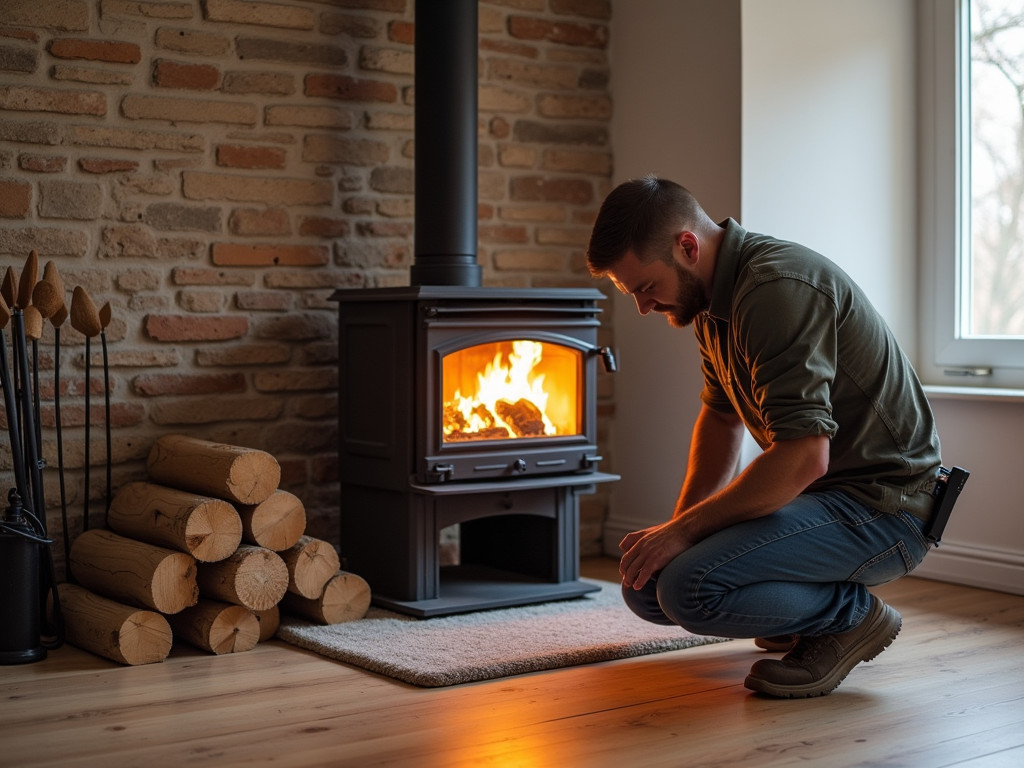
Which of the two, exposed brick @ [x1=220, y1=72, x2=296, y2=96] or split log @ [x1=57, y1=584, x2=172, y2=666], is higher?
exposed brick @ [x1=220, y1=72, x2=296, y2=96]

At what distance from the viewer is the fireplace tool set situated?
10.0ft

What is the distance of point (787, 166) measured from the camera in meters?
4.18

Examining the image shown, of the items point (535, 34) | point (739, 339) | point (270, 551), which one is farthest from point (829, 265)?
point (535, 34)

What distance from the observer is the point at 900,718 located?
2.57 m

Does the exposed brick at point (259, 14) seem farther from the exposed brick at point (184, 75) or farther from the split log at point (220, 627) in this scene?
the split log at point (220, 627)

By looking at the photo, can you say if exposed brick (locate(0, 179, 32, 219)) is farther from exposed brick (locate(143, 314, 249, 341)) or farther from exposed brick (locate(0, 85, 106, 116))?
exposed brick (locate(143, 314, 249, 341))

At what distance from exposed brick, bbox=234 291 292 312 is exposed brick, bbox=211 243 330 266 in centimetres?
10

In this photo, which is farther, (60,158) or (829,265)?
(60,158)

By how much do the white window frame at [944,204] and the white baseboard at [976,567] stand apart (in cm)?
59

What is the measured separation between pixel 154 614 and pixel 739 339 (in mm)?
1659

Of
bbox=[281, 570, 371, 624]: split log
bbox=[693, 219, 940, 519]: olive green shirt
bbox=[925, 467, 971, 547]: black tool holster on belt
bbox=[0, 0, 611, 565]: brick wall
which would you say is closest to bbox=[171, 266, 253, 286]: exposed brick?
bbox=[0, 0, 611, 565]: brick wall

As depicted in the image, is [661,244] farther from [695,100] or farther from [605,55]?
[605,55]

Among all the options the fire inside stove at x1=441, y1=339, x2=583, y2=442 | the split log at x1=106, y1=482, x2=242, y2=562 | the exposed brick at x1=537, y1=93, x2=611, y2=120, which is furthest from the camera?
the exposed brick at x1=537, y1=93, x2=611, y2=120

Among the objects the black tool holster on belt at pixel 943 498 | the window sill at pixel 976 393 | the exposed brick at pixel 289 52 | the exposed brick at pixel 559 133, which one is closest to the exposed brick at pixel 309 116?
the exposed brick at pixel 289 52
